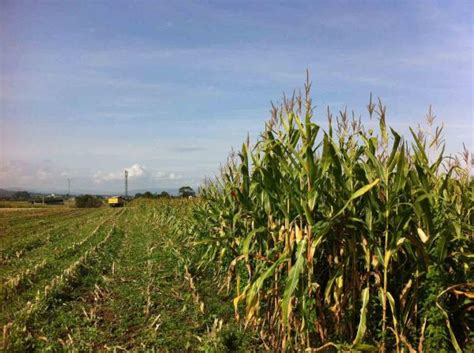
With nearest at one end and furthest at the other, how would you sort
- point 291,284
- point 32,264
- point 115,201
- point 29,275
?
point 291,284
point 29,275
point 32,264
point 115,201

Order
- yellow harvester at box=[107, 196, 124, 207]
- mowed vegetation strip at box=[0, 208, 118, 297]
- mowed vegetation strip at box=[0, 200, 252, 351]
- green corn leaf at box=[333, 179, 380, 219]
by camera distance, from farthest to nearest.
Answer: yellow harvester at box=[107, 196, 124, 207]
mowed vegetation strip at box=[0, 208, 118, 297]
mowed vegetation strip at box=[0, 200, 252, 351]
green corn leaf at box=[333, 179, 380, 219]

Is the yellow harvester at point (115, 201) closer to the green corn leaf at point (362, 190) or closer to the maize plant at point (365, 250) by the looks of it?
the maize plant at point (365, 250)

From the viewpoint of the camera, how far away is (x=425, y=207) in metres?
3.58

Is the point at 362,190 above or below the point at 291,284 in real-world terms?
above

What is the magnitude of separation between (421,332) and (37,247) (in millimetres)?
13289

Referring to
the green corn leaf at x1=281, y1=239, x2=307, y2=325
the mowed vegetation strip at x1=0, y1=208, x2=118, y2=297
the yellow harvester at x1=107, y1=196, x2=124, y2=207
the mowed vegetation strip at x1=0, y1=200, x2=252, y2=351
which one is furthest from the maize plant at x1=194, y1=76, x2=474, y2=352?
the yellow harvester at x1=107, y1=196, x2=124, y2=207

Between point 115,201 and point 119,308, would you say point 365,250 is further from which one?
point 115,201

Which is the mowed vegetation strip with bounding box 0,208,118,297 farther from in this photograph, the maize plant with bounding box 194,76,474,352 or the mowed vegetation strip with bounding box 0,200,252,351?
the maize plant with bounding box 194,76,474,352

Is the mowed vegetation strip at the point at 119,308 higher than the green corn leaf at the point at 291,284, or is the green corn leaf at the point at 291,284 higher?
the green corn leaf at the point at 291,284

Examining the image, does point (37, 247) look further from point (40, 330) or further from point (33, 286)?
point (40, 330)

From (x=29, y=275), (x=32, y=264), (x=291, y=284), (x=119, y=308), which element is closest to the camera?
(x=291, y=284)

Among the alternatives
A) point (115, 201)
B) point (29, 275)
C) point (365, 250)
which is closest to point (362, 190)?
point (365, 250)

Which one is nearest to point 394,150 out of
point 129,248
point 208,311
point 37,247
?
point 208,311

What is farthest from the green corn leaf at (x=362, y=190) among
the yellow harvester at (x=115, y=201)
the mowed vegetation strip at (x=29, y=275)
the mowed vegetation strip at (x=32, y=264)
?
the yellow harvester at (x=115, y=201)
